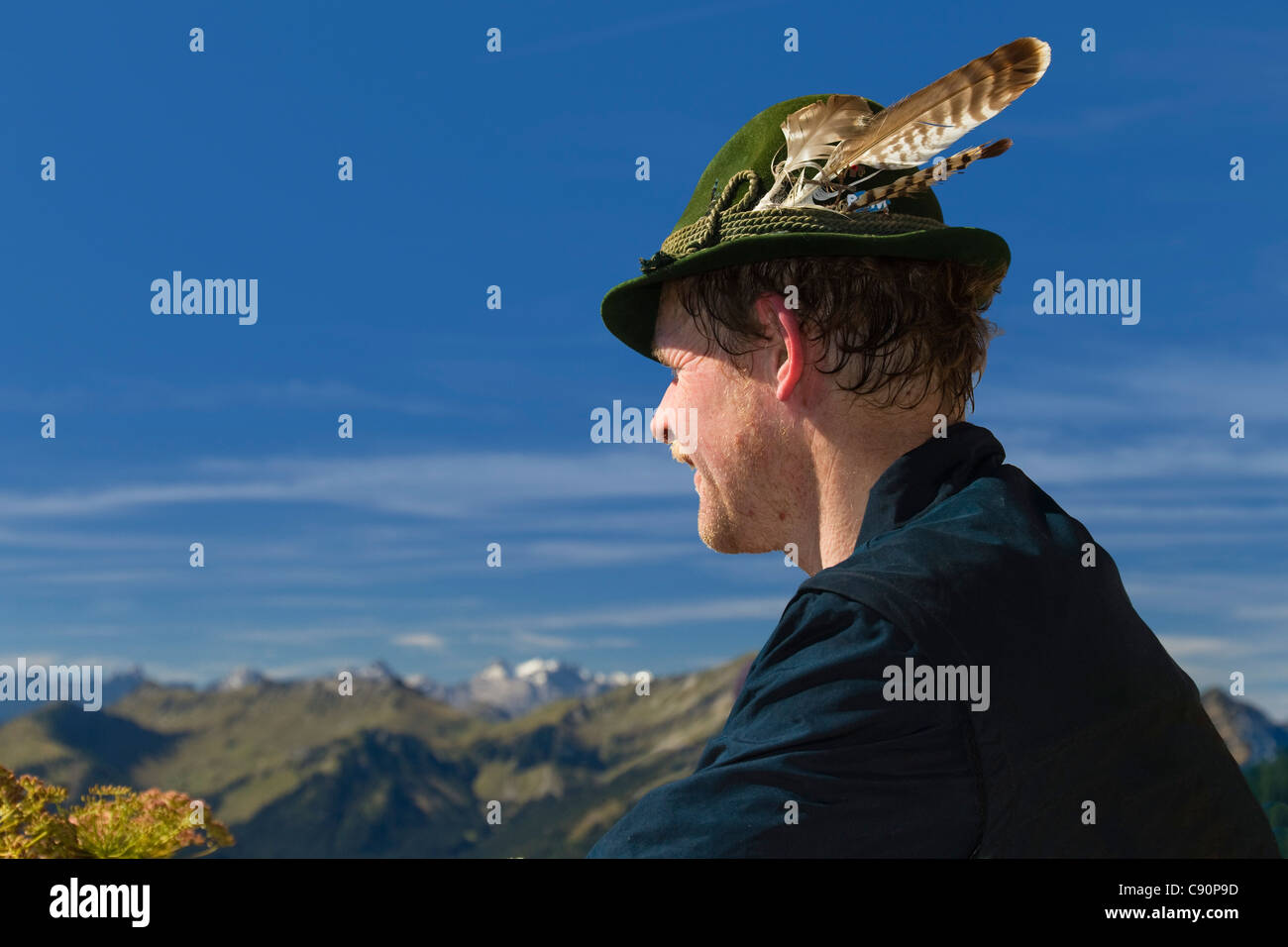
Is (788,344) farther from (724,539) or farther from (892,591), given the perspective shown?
(892,591)

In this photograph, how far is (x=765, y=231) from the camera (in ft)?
11.2

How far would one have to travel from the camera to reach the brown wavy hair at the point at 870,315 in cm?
328

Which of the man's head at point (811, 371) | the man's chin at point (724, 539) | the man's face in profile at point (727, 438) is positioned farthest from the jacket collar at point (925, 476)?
the man's chin at point (724, 539)

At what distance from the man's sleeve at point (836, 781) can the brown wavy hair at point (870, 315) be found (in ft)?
3.22

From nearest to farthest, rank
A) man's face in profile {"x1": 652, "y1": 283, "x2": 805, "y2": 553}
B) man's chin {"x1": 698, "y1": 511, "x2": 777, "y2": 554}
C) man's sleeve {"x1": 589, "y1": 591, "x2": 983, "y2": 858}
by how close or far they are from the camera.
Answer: man's sleeve {"x1": 589, "y1": 591, "x2": 983, "y2": 858}, man's face in profile {"x1": 652, "y1": 283, "x2": 805, "y2": 553}, man's chin {"x1": 698, "y1": 511, "x2": 777, "y2": 554}

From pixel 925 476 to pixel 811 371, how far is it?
46 cm

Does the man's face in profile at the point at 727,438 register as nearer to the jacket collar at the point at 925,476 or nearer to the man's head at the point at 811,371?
the man's head at the point at 811,371

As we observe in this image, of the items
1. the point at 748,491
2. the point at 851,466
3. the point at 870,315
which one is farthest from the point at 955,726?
the point at 870,315

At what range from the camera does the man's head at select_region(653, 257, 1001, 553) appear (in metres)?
3.27

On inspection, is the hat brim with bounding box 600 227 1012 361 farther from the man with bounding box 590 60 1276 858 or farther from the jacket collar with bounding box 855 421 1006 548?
the jacket collar with bounding box 855 421 1006 548

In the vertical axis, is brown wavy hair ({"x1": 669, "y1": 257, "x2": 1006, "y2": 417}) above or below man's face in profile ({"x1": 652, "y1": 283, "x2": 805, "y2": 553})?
above

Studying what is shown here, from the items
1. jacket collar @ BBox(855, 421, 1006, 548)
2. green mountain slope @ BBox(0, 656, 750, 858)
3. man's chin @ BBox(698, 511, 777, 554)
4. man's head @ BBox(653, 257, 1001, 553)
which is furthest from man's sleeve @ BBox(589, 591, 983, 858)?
green mountain slope @ BBox(0, 656, 750, 858)

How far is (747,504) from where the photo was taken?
3504 mm

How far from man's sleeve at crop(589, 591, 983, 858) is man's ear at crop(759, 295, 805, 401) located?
0.93m
